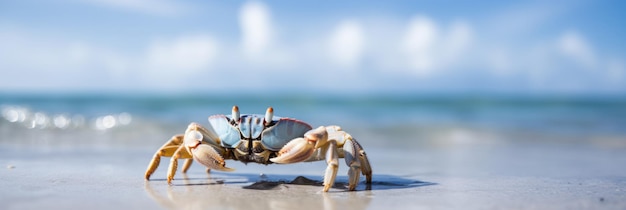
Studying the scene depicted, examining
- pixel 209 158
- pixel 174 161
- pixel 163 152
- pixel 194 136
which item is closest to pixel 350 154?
pixel 209 158

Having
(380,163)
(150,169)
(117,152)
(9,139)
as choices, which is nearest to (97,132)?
(9,139)

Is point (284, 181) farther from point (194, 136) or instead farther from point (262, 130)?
point (194, 136)

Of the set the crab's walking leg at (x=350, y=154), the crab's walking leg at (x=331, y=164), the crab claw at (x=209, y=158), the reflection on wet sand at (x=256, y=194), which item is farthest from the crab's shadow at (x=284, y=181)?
the crab claw at (x=209, y=158)

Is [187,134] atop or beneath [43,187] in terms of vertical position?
atop

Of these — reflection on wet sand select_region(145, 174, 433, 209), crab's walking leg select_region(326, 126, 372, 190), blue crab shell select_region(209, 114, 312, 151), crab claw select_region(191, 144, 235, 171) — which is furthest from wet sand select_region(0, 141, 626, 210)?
blue crab shell select_region(209, 114, 312, 151)

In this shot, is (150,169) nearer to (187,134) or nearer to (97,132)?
(187,134)

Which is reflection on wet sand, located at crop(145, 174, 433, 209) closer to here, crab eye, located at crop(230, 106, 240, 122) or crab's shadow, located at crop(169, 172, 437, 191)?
crab's shadow, located at crop(169, 172, 437, 191)

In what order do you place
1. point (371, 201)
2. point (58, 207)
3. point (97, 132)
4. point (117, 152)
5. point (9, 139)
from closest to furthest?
1. point (58, 207)
2. point (371, 201)
3. point (117, 152)
4. point (9, 139)
5. point (97, 132)
